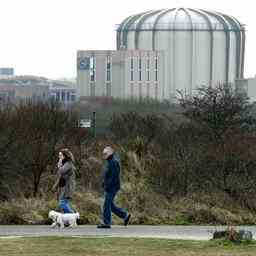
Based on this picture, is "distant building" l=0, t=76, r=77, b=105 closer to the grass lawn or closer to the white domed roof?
the white domed roof

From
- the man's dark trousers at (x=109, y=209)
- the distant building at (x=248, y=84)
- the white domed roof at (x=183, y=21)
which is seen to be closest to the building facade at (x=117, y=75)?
the white domed roof at (x=183, y=21)

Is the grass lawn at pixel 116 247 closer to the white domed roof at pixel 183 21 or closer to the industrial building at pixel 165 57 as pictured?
the industrial building at pixel 165 57

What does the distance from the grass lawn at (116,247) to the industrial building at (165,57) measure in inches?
3955

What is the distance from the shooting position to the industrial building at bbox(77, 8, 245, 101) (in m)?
116

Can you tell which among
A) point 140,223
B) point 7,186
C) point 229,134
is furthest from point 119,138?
point 140,223

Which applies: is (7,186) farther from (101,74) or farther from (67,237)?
(101,74)

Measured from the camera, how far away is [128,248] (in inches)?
512

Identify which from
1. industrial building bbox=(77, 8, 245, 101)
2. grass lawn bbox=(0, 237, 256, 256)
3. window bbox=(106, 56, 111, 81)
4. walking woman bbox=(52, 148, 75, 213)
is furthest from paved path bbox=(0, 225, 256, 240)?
window bbox=(106, 56, 111, 81)

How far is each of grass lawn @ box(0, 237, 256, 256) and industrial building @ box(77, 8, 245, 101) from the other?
100 metres

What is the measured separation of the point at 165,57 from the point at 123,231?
103034mm

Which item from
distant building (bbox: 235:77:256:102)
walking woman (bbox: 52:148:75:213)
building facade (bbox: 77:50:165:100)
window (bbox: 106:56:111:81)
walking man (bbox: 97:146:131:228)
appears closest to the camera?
walking man (bbox: 97:146:131:228)

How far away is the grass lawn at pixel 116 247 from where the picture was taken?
12.5 meters

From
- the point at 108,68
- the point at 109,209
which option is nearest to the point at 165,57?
the point at 108,68

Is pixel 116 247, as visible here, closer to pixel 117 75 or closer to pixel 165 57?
pixel 165 57
